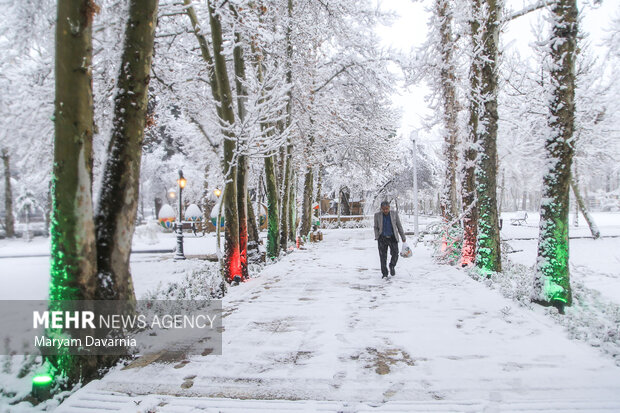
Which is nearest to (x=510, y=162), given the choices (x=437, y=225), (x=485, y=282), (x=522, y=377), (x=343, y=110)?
(x=343, y=110)

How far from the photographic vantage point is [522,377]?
11.4 ft

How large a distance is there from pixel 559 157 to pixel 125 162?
19.7 ft

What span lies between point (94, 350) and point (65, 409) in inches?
26.4

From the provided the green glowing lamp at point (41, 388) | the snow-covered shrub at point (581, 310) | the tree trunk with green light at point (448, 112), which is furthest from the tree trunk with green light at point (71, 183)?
the tree trunk with green light at point (448, 112)

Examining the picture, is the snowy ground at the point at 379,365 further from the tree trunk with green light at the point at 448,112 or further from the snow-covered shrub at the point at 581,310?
the tree trunk with green light at the point at 448,112

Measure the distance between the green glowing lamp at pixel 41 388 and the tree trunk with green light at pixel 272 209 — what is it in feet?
31.4

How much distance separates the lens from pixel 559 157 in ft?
19.4

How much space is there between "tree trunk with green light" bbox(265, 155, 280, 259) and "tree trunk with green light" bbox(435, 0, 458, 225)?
5548 millimetres

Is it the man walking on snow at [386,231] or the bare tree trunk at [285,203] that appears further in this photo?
the bare tree trunk at [285,203]

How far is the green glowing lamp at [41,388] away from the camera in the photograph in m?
3.27

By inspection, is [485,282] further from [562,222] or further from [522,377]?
[522,377]

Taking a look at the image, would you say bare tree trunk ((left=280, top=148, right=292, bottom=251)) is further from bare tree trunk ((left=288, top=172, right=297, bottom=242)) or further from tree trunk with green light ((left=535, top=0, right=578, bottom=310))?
tree trunk with green light ((left=535, top=0, right=578, bottom=310))

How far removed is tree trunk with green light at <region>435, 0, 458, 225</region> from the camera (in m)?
12.2

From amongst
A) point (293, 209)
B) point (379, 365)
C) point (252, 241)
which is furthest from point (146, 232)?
point (293, 209)
